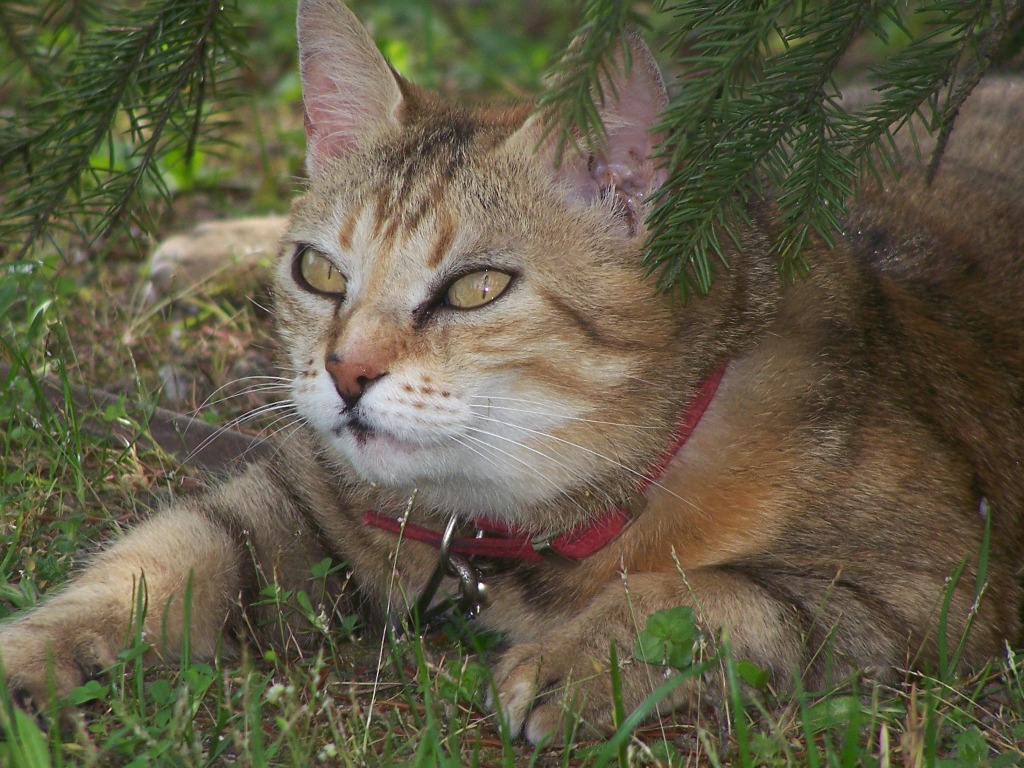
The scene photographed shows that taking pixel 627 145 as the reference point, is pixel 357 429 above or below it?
below

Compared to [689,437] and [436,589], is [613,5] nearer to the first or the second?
[689,437]

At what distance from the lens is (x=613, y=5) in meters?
1.76

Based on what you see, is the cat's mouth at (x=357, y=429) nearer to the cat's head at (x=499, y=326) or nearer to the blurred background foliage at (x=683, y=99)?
the cat's head at (x=499, y=326)

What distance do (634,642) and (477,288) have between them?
72 centimetres

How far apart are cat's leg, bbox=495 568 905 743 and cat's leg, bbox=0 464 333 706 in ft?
1.86

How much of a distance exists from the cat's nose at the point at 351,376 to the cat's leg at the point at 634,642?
0.56m

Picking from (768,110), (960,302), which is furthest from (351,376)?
(960,302)

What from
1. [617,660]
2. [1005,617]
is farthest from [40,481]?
[1005,617]

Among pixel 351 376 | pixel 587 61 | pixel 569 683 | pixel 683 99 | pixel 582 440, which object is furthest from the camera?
pixel 582 440

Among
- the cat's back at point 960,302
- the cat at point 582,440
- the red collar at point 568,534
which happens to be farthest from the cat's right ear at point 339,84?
the cat's back at point 960,302

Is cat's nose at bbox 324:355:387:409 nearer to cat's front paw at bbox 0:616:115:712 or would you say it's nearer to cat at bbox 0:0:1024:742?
cat at bbox 0:0:1024:742

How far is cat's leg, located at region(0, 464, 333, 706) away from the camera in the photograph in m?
2.11

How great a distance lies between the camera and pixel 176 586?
2359 mm

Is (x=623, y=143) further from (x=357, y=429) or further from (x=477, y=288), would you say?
(x=357, y=429)
